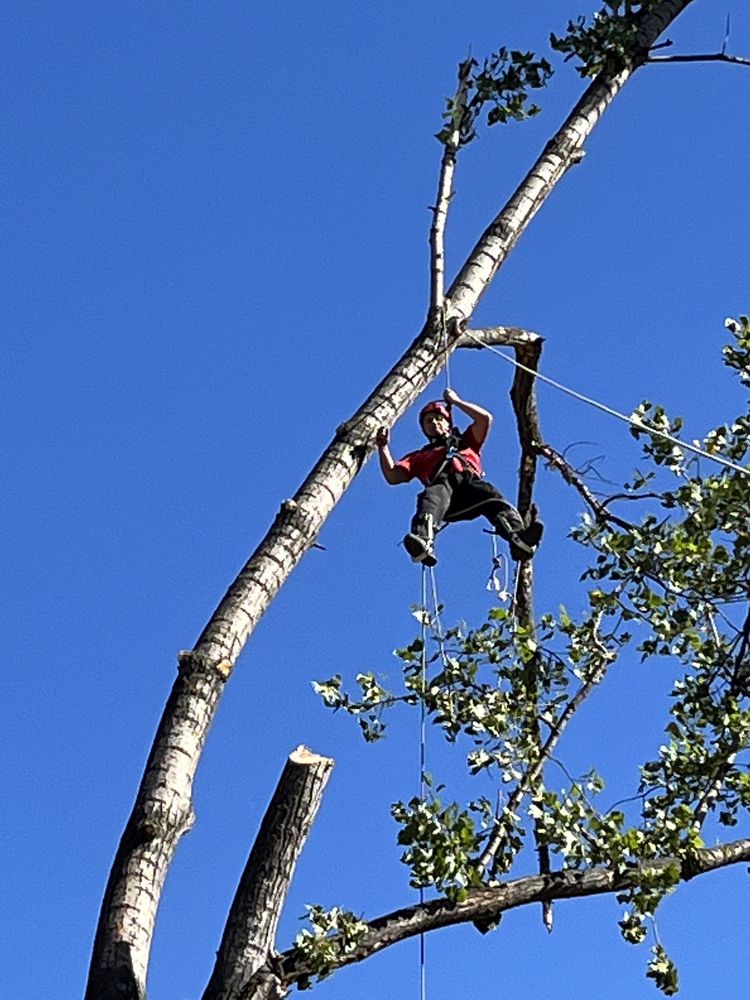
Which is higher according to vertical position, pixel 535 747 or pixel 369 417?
pixel 369 417

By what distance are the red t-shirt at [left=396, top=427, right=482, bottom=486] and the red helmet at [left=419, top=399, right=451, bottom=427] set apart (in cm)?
16

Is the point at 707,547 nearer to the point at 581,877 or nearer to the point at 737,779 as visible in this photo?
the point at 737,779

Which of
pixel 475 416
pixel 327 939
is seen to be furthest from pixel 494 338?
pixel 327 939

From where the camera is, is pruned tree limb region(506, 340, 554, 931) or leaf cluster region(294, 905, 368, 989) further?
pruned tree limb region(506, 340, 554, 931)

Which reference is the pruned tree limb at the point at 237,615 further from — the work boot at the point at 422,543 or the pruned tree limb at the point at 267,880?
the work boot at the point at 422,543

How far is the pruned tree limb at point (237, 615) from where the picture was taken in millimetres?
4723

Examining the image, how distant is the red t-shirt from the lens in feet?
23.2

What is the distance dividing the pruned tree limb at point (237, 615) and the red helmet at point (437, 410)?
0.88m

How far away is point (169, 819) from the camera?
490 cm

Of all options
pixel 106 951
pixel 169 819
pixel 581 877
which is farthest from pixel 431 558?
pixel 106 951

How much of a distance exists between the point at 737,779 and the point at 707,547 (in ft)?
3.29

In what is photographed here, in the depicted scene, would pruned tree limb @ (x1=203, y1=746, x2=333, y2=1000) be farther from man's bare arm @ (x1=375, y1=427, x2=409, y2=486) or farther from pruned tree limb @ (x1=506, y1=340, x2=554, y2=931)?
pruned tree limb @ (x1=506, y1=340, x2=554, y2=931)

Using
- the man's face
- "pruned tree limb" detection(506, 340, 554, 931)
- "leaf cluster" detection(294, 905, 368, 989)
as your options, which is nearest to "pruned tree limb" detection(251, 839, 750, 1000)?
"leaf cluster" detection(294, 905, 368, 989)

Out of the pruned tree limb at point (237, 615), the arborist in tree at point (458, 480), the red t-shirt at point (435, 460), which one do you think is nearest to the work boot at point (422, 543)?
the arborist in tree at point (458, 480)
